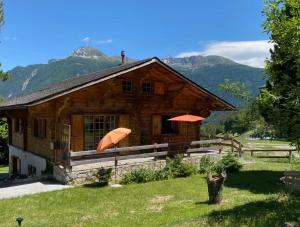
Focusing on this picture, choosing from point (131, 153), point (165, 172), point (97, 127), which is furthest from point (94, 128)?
point (165, 172)

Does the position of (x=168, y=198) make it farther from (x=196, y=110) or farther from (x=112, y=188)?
(x=196, y=110)

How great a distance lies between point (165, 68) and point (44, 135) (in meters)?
7.85

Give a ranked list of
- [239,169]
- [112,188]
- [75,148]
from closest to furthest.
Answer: [112,188]
[75,148]
[239,169]

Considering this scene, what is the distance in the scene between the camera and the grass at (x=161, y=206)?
982cm

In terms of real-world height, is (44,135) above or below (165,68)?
below

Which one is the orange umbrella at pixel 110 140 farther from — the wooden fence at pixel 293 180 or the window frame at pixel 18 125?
the window frame at pixel 18 125

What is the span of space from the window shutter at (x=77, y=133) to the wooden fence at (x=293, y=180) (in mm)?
11387

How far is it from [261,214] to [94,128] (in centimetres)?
1232

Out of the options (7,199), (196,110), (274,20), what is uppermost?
(274,20)

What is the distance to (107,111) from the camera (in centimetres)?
2059

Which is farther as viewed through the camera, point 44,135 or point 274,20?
point 44,135

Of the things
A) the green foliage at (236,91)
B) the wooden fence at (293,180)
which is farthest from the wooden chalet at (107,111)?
the wooden fence at (293,180)

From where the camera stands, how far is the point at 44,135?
68.7 ft

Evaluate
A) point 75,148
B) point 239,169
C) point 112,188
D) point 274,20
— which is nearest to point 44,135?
point 75,148
